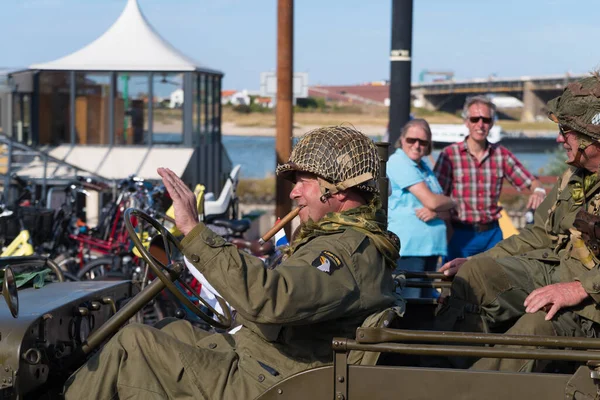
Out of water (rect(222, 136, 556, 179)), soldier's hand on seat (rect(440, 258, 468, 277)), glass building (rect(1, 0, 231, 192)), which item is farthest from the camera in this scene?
water (rect(222, 136, 556, 179))

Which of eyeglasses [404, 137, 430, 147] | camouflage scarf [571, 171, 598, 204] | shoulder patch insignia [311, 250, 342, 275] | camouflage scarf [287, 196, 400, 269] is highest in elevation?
eyeglasses [404, 137, 430, 147]

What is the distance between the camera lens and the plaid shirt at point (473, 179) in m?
6.86

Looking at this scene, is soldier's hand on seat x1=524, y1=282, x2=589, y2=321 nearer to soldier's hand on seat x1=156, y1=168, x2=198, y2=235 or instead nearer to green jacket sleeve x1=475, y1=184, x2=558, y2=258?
green jacket sleeve x1=475, y1=184, x2=558, y2=258

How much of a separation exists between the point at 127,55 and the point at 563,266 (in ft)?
45.8

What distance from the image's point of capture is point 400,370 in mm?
3043

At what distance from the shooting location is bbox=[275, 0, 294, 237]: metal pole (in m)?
9.65

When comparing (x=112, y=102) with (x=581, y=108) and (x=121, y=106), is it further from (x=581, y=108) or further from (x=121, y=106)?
(x=581, y=108)

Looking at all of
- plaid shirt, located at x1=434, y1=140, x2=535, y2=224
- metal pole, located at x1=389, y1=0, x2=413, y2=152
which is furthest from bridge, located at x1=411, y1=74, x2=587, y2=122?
plaid shirt, located at x1=434, y1=140, x2=535, y2=224

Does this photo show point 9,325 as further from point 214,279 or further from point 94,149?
point 94,149

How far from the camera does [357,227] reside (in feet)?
11.2

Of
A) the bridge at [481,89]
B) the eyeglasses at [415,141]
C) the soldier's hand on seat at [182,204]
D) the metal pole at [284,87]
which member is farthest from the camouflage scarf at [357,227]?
the bridge at [481,89]

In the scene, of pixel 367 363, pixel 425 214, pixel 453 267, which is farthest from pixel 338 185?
pixel 425 214

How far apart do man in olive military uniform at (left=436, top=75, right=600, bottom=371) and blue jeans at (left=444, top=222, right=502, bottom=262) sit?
226 centimetres

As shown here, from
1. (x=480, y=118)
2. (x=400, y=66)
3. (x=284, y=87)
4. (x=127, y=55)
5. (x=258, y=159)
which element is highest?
(x=127, y=55)
